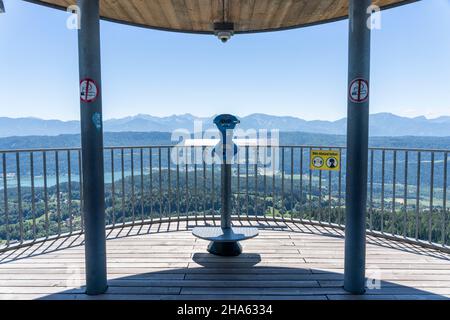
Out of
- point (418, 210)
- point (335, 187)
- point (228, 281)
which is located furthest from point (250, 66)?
point (228, 281)

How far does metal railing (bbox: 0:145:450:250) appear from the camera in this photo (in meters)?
3.47

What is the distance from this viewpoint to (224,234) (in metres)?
3.26

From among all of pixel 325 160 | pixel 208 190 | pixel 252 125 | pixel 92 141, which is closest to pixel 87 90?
pixel 92 141

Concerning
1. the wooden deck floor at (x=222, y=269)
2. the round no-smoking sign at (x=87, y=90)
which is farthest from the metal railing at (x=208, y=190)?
the round no-smoking sign at (x=87, y=90)

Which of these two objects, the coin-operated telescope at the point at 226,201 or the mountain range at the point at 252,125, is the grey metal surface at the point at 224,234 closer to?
the coin-operated telescope at the point at 226,201

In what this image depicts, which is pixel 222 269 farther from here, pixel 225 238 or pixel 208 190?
pixel 208 190

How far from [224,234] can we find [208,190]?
1.63 meters

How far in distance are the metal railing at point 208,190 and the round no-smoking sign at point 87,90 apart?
177 centimetres

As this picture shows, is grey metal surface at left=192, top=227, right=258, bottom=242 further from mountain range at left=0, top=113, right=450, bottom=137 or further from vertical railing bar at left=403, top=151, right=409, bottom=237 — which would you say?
vertical railing bar at left=403, top=151, right=409, bottom=237

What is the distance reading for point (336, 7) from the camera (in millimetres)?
3242

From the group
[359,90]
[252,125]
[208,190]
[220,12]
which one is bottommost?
[208,190]
